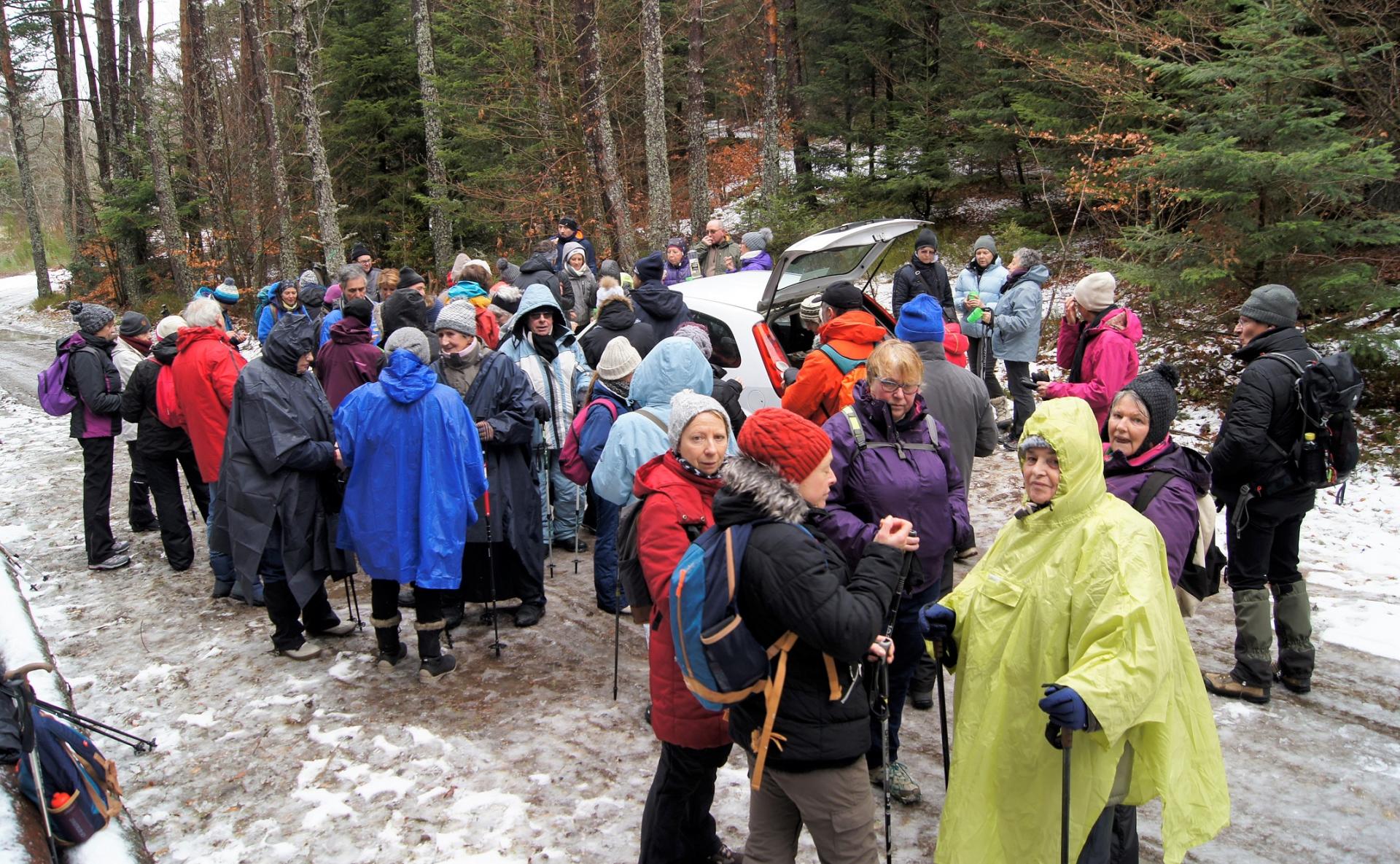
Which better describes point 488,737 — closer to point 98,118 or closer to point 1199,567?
point 1199,567

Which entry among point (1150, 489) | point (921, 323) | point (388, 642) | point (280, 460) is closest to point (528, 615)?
point (388, 642)

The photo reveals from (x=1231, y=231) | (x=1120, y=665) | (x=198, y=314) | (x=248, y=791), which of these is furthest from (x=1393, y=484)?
(x=198, y=314)

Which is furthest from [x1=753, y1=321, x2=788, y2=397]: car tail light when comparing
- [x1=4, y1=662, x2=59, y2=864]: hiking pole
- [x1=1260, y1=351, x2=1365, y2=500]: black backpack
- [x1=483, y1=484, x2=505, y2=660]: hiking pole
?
[x1=4, y1=662, x2=59, y2=864]: hiking pole

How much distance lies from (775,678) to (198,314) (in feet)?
18.0

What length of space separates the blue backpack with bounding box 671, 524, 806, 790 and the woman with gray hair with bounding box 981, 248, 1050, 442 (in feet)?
21.9

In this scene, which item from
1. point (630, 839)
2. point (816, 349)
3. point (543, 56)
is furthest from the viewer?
point (543, 56)

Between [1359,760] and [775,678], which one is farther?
[1359,760]

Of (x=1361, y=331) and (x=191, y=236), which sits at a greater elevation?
(x=191, y=236)

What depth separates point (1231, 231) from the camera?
8.37 m

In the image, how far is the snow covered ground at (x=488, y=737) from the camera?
3912mm

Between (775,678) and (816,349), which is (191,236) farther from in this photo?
(775,678)

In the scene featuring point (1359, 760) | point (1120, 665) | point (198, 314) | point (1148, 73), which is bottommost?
point (1359, 760)

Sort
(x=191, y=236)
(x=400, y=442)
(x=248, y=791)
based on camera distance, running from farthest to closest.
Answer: (x=191, y=236) → (x=400, y=442) → (x=248, y=791)

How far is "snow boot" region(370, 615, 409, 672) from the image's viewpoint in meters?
5.39
